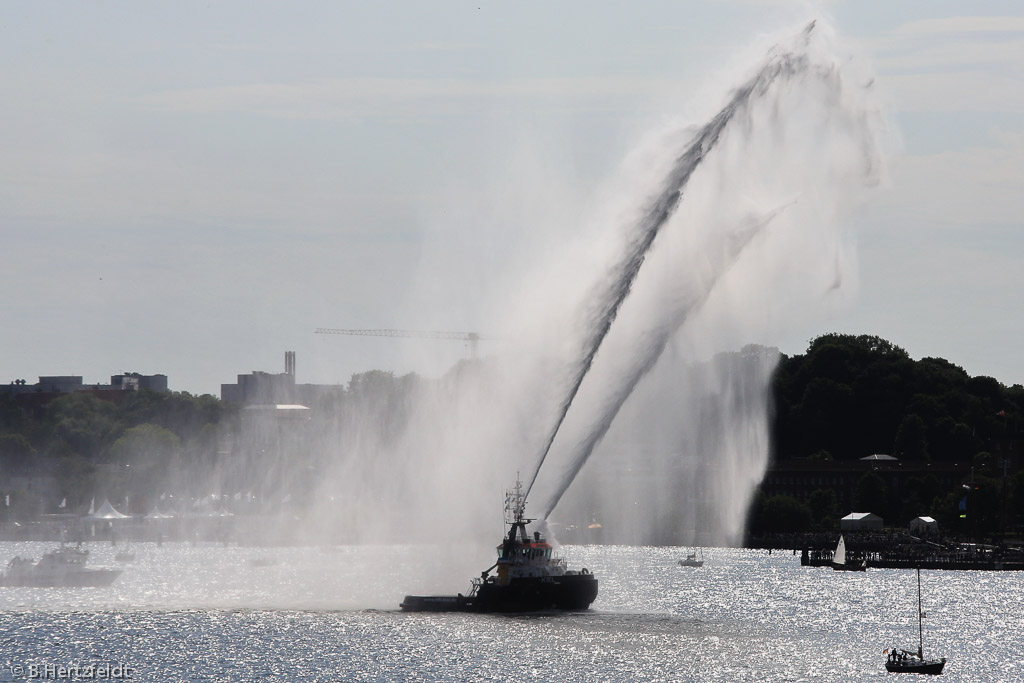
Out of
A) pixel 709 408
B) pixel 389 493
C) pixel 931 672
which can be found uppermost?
pixel 709 408

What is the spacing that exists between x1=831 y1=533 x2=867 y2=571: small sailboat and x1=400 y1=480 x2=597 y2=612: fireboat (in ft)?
276

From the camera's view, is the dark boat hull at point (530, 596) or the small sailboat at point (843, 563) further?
the small sailboat at point (843, 563)

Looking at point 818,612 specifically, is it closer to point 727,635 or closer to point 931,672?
point 727,635

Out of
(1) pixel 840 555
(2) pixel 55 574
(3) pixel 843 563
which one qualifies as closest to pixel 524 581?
(2) pixel 55 574

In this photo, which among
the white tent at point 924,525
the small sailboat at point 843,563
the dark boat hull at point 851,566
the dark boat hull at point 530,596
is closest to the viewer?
the dark boat hull at point 530,596

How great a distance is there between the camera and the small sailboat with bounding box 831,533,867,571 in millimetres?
171125

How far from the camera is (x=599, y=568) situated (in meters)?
161

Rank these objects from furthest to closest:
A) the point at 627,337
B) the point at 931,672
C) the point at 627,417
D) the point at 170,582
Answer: the point at 627,417 → the point at 170,582 → the point at 627,337 → the point at 931,672

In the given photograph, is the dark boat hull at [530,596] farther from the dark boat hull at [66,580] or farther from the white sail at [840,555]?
the white sail at [840,555]

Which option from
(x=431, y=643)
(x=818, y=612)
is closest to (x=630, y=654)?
(x=431, y=643)

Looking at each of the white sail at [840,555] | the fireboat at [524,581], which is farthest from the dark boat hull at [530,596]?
the white sail at [840,555]

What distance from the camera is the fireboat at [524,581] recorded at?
90.7 metres

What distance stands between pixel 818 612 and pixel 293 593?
133 ft

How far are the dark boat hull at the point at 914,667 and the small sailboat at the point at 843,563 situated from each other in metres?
96.7
